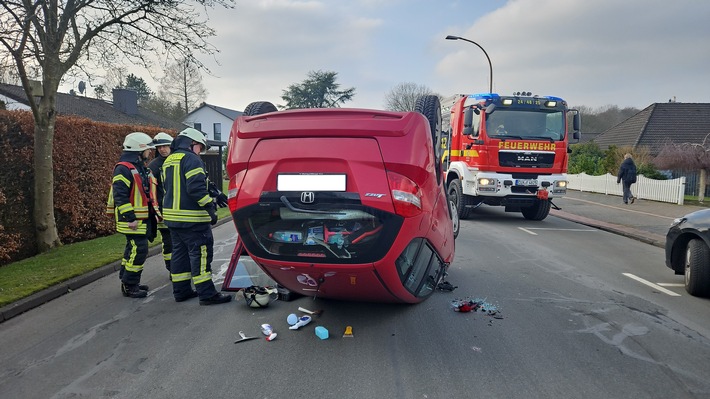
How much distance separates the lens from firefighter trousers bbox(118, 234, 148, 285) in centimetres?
558

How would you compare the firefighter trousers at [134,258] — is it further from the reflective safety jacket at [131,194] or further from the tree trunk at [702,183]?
the tree trunk at [702,183]

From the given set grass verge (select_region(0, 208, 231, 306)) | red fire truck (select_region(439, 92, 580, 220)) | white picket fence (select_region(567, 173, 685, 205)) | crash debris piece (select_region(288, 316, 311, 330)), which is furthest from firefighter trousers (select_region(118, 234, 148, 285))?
white picket fence (select_region(567, 173, 685, 205))

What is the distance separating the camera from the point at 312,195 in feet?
11.1

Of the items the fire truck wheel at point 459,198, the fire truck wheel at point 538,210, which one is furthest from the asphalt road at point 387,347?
the fire truck wheel at point 538,210

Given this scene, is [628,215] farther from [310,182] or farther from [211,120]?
[211,120]

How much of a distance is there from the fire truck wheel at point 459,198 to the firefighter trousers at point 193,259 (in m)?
7.79

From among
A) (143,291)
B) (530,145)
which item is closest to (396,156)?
(143,291)

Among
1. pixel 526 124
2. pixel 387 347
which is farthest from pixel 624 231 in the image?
pixel 387 347

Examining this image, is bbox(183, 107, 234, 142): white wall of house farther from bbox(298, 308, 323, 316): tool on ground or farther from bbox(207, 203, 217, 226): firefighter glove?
bbox(298, 308, 323, 316): tool on ground

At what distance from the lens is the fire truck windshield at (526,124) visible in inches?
433

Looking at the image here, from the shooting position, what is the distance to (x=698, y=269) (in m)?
5.50

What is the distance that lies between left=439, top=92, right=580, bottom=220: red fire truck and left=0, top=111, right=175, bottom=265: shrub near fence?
7.57 metres

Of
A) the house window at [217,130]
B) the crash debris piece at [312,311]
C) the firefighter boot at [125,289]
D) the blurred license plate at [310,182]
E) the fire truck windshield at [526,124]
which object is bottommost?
the firefighter boot at [125,289]

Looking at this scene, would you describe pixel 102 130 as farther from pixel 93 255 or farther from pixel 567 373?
pixel 567 373
